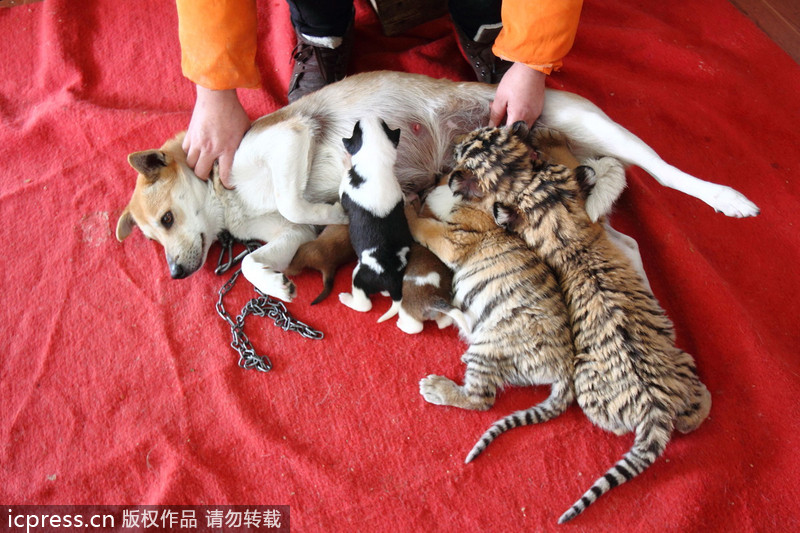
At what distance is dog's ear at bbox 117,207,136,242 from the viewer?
9.05ft

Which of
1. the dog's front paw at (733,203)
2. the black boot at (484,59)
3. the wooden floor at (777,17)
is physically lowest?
the black boot at (484,59)

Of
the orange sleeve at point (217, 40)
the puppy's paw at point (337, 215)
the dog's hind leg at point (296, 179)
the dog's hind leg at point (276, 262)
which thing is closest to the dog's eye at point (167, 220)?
the dog's hind leg at point (276, 262)

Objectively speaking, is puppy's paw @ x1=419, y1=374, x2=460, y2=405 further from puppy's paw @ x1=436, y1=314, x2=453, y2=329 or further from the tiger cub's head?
the tiger cub's head

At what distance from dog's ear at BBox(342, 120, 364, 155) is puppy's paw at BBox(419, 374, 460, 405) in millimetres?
1130

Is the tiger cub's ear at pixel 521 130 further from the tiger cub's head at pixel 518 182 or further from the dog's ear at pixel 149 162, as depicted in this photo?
the dog's ear at pixel 149 162

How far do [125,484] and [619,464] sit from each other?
6.76 feet

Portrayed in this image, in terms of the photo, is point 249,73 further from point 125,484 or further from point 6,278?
point 125,484

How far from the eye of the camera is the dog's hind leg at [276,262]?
2.56 m

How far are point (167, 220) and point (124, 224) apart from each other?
263 mm

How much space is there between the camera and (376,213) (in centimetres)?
244

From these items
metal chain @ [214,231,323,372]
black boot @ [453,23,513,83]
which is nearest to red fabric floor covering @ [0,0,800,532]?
metal chain @ [214,231,323,372]

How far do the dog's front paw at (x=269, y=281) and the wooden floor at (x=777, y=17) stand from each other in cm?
313

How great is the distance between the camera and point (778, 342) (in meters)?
2.57

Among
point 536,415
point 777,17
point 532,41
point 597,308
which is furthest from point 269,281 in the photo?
point 777,17
